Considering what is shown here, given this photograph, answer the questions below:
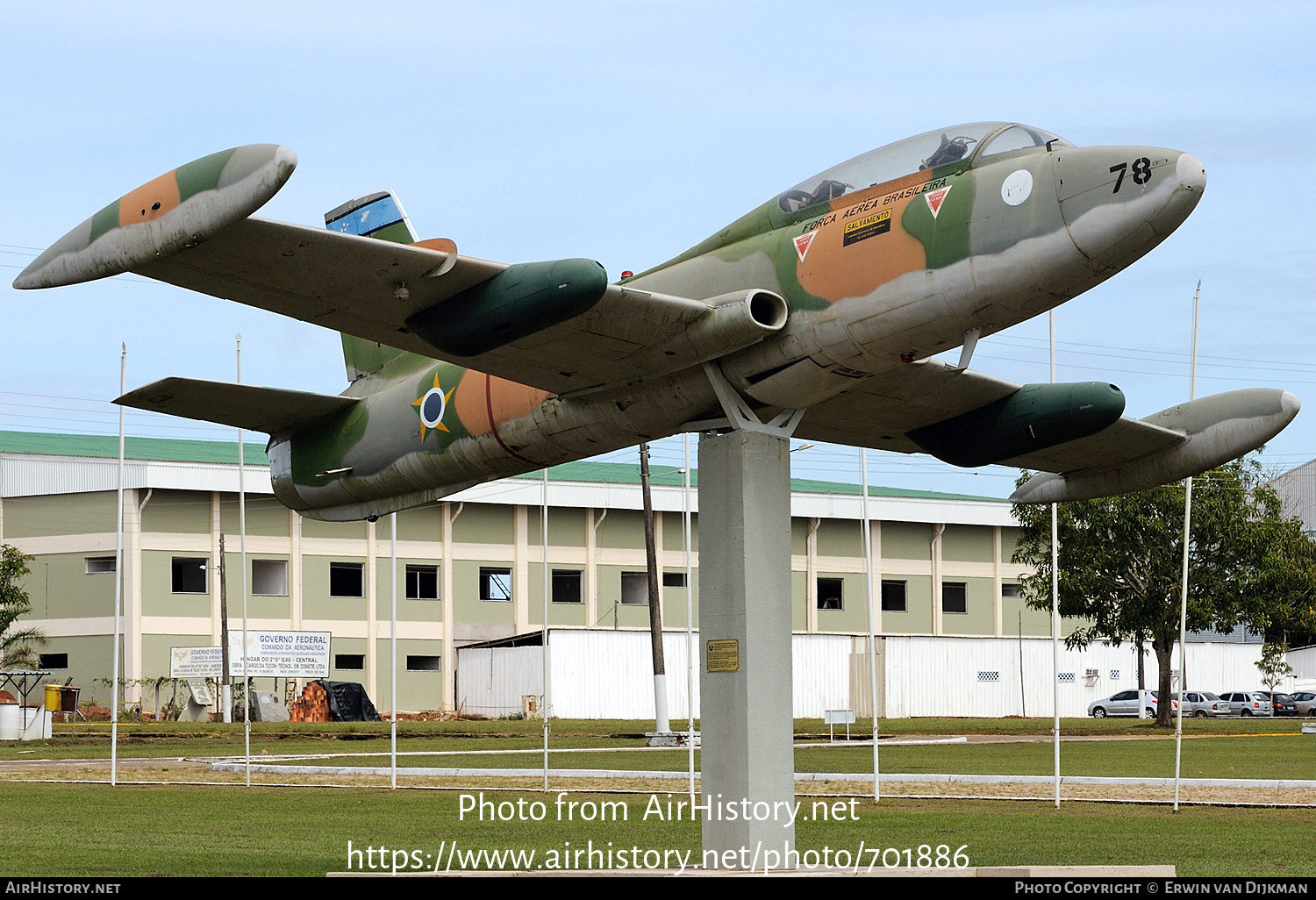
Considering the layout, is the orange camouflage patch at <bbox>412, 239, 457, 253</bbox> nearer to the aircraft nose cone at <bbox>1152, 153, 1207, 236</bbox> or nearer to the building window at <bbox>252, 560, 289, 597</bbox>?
the aircraft nose cone at <bbox>1152, 153, 1207, 236</bbox>

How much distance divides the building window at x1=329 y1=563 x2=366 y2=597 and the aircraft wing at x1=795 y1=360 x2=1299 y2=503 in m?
48.6

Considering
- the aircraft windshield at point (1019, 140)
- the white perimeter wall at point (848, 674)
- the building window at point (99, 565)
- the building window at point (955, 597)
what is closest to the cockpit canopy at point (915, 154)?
the aircraft windshield at point (1019, 140)

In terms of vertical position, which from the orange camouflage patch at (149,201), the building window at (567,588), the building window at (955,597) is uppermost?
the orange camouflage patch at (149,201)

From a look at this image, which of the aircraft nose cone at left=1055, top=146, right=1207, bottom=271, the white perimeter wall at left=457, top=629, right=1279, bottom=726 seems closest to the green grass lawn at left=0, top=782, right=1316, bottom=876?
the aircraft nose cone at left=1055, top=146, right=1207, bottom=271

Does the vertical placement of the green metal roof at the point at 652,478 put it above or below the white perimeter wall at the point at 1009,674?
above

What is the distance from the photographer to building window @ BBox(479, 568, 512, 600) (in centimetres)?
6294

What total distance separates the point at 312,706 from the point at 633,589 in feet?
56.3

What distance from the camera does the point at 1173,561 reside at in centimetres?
4141

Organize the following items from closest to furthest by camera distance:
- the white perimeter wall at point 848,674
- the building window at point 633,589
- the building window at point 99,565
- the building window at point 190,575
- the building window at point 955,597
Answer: the building window at point 99,565, the white perimeter wall at point 848,674, the building window at point 190,575, the building window at point 633,589, the building window at point 955,597

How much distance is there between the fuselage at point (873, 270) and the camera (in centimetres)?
1040

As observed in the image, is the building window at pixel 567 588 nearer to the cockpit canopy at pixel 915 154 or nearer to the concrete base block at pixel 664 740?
the concrete base block at pixel 664 740

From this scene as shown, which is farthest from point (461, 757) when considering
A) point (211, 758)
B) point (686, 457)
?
point (686, 457)

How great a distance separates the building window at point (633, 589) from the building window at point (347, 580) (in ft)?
38.1

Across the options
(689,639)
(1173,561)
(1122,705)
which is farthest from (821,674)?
(689,639)
